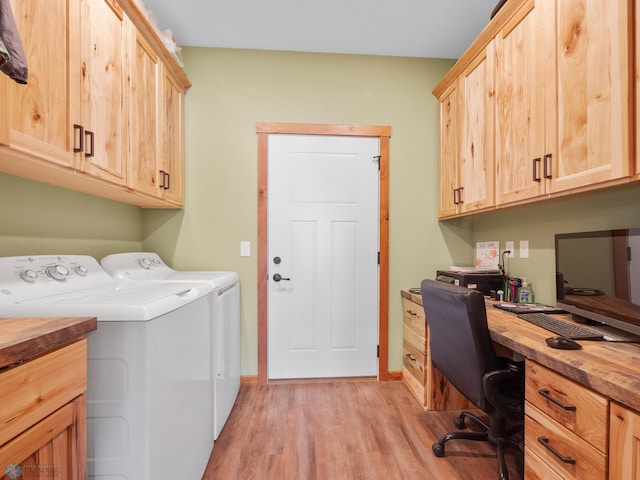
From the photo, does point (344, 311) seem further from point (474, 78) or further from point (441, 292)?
point (474, 78)

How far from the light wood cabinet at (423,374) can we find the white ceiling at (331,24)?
2.00 m

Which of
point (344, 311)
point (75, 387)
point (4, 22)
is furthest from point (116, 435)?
point (344, 311)

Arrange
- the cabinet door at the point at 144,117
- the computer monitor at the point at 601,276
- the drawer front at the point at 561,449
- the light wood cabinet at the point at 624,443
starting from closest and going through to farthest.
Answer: the light wood cabinet at the point at 624,443
the drawer front at the point at 561,449
the computer monitor at the point at 601,276
the cabinet door at the point at 144,117

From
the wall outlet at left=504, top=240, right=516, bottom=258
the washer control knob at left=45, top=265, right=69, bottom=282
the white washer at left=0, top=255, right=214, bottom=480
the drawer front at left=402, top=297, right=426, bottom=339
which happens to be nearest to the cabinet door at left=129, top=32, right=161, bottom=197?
the washer control knob at left=45, top=265, right=69, bottom=282

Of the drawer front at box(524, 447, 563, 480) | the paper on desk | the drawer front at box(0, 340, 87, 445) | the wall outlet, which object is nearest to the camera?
the drawer front at box(0, 340, 87, 445)

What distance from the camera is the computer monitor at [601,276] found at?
3.50ft

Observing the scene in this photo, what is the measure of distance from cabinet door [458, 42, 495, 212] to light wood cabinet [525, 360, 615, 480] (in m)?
1.07

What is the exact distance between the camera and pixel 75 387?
2.48ft

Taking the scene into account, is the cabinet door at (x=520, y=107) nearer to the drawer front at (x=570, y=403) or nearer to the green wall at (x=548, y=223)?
the green wall at (x=548, y=223)

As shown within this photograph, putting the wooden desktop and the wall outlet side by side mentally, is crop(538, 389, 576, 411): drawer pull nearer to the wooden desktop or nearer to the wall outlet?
the wooden desktop

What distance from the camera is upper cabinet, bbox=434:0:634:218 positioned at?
1011 mm

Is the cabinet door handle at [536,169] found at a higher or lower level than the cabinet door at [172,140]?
lower

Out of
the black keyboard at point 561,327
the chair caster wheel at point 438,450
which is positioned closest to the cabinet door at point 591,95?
the black keyboard at point 561,327

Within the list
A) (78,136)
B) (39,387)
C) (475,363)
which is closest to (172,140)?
(78,136)
